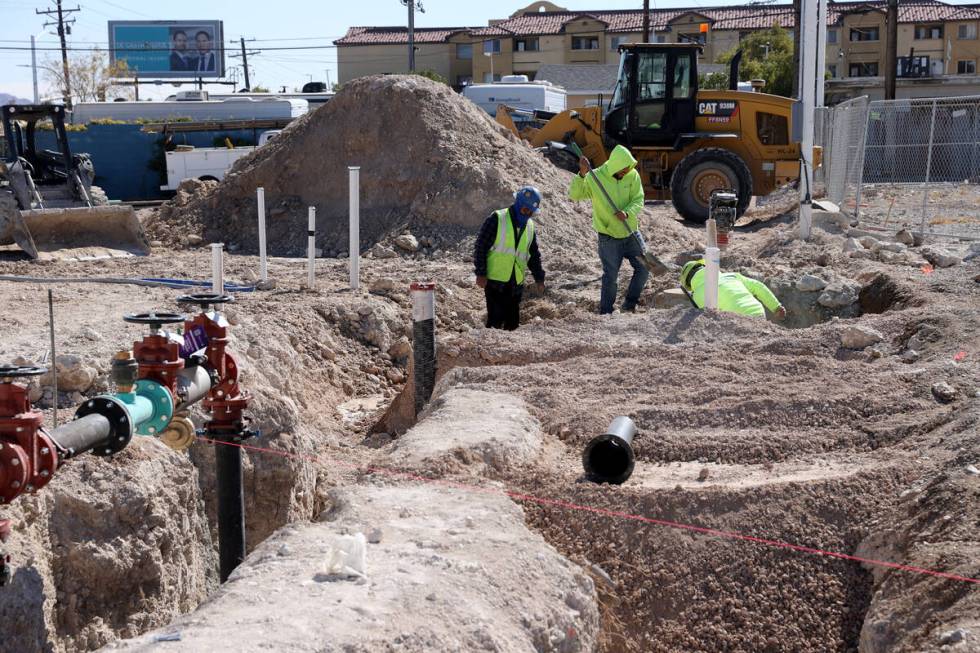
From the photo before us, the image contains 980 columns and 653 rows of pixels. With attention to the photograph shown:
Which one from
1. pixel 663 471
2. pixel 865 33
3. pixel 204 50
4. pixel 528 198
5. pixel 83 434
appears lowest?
pixel 663 471

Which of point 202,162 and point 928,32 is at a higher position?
point 928,32

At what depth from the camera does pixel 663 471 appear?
575 centimetres

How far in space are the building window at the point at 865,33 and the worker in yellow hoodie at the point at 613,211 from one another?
2077 inches

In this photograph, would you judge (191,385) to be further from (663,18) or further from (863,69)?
(663,18)

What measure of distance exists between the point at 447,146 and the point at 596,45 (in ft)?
164

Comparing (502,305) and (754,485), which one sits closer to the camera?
(754,485)

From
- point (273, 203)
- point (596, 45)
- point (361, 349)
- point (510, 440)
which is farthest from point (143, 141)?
point (596, 45)

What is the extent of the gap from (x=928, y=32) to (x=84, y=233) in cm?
5478

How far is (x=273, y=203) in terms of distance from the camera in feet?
57.7

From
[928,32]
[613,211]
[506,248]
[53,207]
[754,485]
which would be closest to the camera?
[754,485]

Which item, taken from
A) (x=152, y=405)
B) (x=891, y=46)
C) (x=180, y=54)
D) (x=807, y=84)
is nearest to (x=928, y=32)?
(x=891, y=46)

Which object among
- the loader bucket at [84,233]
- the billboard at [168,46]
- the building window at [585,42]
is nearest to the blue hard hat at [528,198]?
the loader bucket at [84,233]

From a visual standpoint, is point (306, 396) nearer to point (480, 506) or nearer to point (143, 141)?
point (480, 506)

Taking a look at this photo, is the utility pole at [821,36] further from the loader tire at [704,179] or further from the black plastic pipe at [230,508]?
the black plastic pipe at [230,508]
